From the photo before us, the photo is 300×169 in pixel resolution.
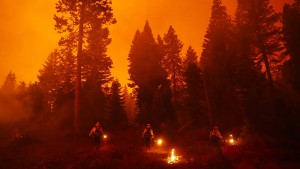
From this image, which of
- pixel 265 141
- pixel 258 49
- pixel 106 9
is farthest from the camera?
pixel 258 49

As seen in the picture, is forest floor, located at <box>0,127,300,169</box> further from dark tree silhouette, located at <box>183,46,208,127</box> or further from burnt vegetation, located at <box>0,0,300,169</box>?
dark tree silhouette, located at <box>183,46,208,127</box>

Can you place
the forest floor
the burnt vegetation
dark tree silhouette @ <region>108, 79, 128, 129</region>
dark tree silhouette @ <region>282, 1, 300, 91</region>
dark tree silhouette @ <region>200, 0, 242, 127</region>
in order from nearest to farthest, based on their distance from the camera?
the forest floor
the burnt vegetation
dark tree silhouette @ <region>282, 1, 300, 91</region>
dark tree silhouette @ <region>200, 0, 242, 127</region>
dark tree silhouette @ <region>108, 79, 128, 129</region>

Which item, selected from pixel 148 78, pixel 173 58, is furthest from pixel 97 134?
pixel 173 58

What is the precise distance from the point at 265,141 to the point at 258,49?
56.4 ft

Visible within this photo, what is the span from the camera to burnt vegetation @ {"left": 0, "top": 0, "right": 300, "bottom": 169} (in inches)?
920

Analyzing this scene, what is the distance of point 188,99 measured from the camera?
1577 inches

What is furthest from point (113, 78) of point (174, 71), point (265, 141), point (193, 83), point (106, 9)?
point (265, 141)

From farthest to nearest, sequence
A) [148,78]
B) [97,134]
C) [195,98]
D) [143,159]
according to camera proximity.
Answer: [195,98] < [148,78] < [97,134] < [143,159]

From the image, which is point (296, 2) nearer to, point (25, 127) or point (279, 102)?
point (279, 102)

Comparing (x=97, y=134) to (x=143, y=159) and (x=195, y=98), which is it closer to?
(x=143, y=159)

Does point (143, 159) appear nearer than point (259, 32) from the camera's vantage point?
Yes

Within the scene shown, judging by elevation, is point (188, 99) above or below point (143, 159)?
above

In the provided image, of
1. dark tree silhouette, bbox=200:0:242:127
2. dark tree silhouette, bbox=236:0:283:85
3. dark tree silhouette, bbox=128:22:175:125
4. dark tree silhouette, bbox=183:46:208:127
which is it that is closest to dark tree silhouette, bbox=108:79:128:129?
dark tree silhouette, bbox=128:22:175:125

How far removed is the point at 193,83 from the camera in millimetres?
40406
